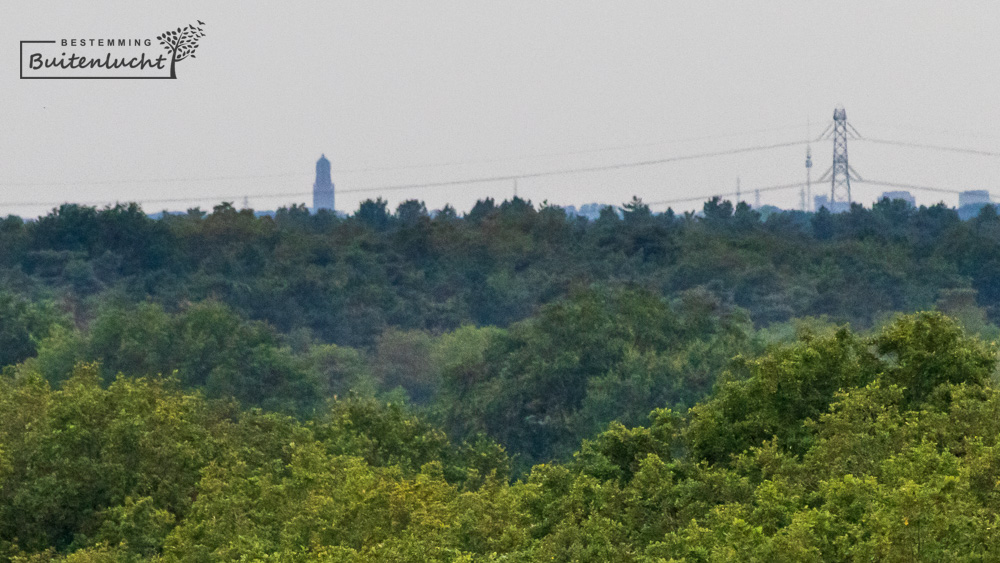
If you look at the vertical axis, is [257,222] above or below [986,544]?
above

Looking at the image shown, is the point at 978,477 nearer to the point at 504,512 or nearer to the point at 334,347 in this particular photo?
the point at 504,512

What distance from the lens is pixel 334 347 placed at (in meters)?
87.4

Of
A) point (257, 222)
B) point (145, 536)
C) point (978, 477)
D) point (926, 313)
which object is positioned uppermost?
point (257, 222)

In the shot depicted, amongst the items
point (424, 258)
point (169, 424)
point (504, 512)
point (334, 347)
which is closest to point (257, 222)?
point (424, 258)

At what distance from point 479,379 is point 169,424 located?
30242 millimetres

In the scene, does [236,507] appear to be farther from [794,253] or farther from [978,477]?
[794,253]

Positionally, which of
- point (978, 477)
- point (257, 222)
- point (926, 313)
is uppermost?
point (257, 222)

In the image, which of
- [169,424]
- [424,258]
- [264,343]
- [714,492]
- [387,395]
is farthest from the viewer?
[424,258]

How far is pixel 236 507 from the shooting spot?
87.8ft

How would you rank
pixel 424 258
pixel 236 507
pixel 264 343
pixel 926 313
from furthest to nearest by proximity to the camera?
pixel 424 258 < pixel 264 343 < pixel 236 507 < pixel 926 313

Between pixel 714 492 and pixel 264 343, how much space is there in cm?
4659

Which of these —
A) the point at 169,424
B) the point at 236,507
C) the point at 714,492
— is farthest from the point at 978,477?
the point at 169,424

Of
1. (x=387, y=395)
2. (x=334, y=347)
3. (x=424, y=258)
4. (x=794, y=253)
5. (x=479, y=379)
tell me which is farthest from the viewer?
(x=424, y=258)

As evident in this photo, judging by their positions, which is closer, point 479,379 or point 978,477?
point 978,477
